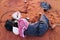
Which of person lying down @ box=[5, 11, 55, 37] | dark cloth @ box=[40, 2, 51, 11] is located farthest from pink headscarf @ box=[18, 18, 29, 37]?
dark cloth @ box=[40, 2, 51, 11]

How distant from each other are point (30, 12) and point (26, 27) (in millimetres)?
409

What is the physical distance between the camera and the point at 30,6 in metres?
2.59

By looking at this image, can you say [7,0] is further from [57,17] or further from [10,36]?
[57,17]

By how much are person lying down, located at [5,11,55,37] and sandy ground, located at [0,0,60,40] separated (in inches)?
2.5

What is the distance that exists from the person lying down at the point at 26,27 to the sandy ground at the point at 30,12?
0.21 feet

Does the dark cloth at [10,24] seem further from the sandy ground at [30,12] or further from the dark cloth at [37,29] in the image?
the dark cloth at [37,29]

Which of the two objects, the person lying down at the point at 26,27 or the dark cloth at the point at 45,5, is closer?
the person lying down at the point at 26,27

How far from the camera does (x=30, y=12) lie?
2482 mm

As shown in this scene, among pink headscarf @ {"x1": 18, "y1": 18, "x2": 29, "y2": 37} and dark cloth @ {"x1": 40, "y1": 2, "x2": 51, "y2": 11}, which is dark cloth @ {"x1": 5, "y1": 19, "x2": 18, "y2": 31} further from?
dark cloth @ {"x1": 40, "y1": 2, "x2": 51, "y2": 11}

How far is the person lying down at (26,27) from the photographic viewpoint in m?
2.14

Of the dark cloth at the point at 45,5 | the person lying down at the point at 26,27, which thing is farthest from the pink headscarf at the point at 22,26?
the dark cloth at the point at 45,5

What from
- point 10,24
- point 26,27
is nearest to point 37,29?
point 26,27

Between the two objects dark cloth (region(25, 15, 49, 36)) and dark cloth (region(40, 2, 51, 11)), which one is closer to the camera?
dark cloth (region(25, 15, 49, 36))

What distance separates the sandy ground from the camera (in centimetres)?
219
